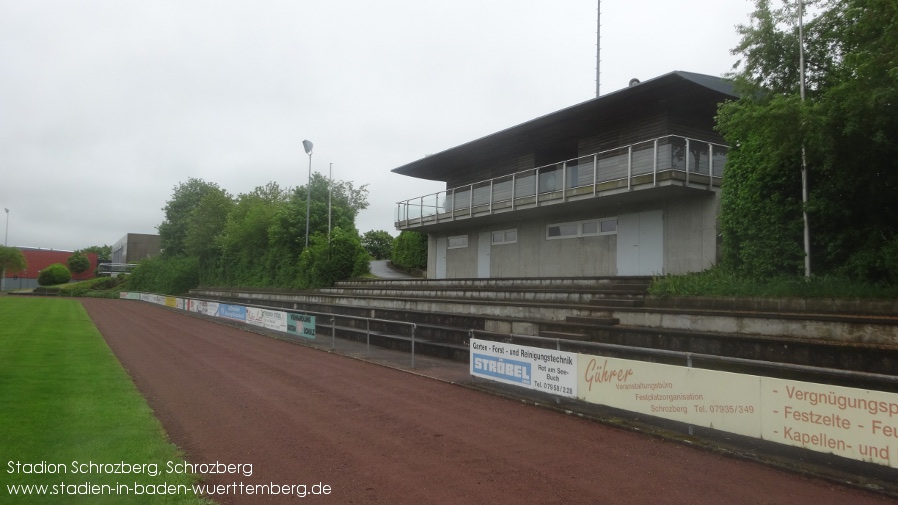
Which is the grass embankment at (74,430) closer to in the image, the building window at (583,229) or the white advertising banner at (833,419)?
the white advertising banner at (833,419)

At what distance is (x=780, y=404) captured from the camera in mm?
6762

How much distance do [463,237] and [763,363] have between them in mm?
20597

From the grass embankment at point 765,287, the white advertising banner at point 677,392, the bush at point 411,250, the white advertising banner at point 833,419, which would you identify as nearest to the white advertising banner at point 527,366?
the white advertising banner at point 677,392

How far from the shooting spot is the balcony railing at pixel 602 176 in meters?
16.5

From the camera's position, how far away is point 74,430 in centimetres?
771

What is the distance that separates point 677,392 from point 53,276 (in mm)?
104336

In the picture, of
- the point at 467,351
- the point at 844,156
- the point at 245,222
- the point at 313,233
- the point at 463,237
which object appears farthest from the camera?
the point at 245,222

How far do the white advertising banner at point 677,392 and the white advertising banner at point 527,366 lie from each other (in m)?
0.32

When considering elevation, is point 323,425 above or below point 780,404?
below

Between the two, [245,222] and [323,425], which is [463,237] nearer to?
[323,425]

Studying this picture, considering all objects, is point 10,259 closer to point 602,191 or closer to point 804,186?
point 602,191

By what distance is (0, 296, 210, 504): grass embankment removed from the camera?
5.75 meters

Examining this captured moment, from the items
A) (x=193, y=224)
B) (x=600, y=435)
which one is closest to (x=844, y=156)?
(x=600, y=435)

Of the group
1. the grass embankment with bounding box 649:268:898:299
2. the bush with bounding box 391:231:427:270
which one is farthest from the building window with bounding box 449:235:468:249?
the grass embankment with bounding box 649:268:898:299
